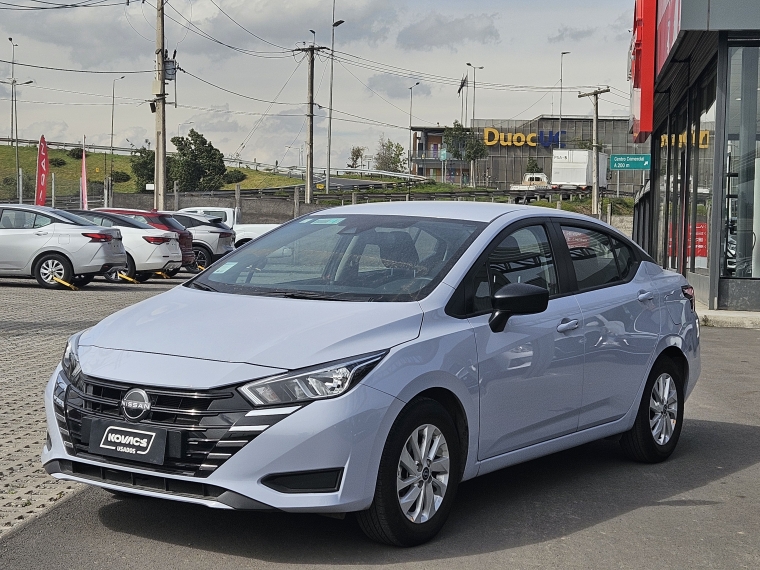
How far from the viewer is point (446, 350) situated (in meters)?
5.02

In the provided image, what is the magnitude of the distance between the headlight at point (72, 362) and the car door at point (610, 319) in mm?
2778

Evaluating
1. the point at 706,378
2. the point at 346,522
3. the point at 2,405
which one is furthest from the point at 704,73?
the point at 346,522

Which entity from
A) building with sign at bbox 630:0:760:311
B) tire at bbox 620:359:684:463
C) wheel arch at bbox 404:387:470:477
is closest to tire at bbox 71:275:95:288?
building with sign at bbox 630:0:760:311

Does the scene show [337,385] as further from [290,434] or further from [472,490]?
[472,490]

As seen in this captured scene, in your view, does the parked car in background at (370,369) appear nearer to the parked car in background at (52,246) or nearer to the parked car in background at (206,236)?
the parked car in background at (52,246)

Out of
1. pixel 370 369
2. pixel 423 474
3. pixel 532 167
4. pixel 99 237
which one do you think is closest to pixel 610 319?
pixel 423 474

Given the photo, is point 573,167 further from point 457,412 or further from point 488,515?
point 457,412

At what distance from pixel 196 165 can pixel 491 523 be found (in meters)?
79.0

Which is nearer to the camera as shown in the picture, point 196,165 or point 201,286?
point 201,286

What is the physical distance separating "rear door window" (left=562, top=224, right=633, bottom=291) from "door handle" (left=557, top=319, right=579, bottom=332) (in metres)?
0.36

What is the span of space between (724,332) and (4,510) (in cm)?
1261

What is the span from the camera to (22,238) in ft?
66.0

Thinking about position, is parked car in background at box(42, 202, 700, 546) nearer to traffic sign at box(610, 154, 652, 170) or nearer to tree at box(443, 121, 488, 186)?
traffic sign at box(610, 154, 652, 170)

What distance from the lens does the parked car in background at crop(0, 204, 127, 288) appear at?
19938 mm
